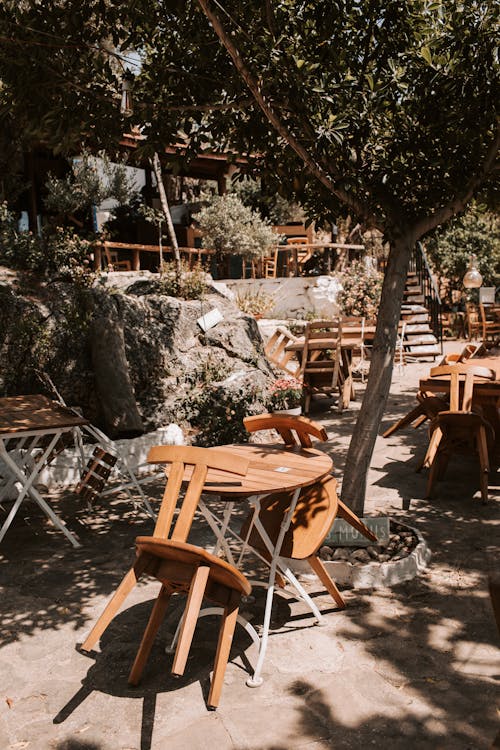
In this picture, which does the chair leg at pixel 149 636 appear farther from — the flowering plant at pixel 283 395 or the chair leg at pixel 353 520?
the flowering plant at pixel 283 395

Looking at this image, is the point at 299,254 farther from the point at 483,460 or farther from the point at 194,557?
the point at 194,557

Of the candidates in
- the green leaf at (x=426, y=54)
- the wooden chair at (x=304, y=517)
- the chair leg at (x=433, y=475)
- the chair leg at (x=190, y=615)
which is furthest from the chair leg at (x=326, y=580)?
the green leaf at (x=426, y=54)

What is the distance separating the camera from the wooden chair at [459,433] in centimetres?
609

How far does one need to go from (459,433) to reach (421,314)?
38.7ft

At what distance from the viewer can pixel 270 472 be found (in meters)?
3.74

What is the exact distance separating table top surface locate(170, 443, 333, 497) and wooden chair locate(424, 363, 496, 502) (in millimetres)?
2364

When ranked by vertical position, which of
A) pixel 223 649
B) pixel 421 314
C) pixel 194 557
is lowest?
pixel 223 649

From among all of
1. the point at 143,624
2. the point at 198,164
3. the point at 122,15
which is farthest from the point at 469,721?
the point at 198,164

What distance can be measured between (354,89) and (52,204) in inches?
465

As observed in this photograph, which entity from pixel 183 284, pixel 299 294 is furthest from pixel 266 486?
pixel 299 294

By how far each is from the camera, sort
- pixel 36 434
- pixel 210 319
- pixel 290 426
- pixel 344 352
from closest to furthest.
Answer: pixel 290 426 < pixel 36 434 < pixel 210 319 < pixel 344 352

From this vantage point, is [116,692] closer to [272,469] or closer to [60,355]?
[272,469]

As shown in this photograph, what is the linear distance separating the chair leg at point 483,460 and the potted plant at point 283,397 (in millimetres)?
3355

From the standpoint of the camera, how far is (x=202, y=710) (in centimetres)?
305
